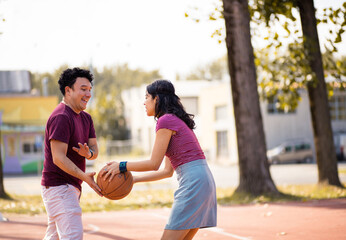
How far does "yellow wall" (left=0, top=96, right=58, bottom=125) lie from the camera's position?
37.4 meters

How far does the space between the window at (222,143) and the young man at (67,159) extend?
4308cm

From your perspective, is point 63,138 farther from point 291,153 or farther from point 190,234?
point 291,153

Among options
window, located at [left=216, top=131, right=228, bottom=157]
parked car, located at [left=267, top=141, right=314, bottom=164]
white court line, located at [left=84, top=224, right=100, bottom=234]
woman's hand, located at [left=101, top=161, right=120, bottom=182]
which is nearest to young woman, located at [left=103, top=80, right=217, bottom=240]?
woman's hand, located at [left=101, top=161, right=120, bottom=182]

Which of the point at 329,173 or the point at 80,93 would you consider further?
the point at 329,173

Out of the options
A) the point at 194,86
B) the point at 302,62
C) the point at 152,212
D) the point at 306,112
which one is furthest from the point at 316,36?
the point at 194,86

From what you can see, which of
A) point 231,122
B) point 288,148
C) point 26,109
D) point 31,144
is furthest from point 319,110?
point 231,122

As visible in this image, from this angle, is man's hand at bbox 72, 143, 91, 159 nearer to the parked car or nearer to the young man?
the young man

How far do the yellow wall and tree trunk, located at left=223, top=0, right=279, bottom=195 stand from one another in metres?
25.0

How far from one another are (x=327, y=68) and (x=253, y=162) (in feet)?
17.5

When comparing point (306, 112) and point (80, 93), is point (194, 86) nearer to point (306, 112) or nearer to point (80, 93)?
point (306, 112)

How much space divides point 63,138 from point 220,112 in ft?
148

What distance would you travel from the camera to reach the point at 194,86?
65125mm

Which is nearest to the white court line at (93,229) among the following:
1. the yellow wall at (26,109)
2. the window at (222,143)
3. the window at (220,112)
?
the yellow wall at (26,109)

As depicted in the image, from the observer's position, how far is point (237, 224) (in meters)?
10.2
